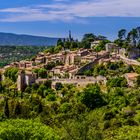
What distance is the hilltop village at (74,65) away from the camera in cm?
5321

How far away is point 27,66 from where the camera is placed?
2667 inches

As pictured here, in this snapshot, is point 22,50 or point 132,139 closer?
point 132,139

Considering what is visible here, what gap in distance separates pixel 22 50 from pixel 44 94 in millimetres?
112142

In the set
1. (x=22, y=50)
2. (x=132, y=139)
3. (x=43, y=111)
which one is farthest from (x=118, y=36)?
(x=22, y=50)

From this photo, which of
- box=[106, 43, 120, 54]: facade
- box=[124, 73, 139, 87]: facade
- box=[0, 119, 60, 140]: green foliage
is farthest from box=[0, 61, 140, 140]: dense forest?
box=[106, 43, 120, 54]: facade

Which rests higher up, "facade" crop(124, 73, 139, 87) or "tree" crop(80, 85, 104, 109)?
"facade" crop(124, 73, 139, 87)

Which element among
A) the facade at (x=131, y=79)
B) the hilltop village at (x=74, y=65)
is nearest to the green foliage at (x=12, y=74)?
the hilltop village at (x=74, y=65)

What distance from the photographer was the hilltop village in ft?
175

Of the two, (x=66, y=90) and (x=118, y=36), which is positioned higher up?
(x=118, y=36)

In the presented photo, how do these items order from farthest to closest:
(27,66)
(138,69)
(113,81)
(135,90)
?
(27,66)
(138,69)
(113,81)
(135,90)

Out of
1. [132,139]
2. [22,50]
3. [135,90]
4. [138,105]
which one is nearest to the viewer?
[132,139]

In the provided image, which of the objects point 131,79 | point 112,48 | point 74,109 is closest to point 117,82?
point 131,79

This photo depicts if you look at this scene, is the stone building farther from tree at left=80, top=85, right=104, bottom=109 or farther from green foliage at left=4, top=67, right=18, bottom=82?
tree at left=80, top=85, right=104, bottom=109

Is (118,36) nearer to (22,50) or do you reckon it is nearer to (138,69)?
(138,69)
